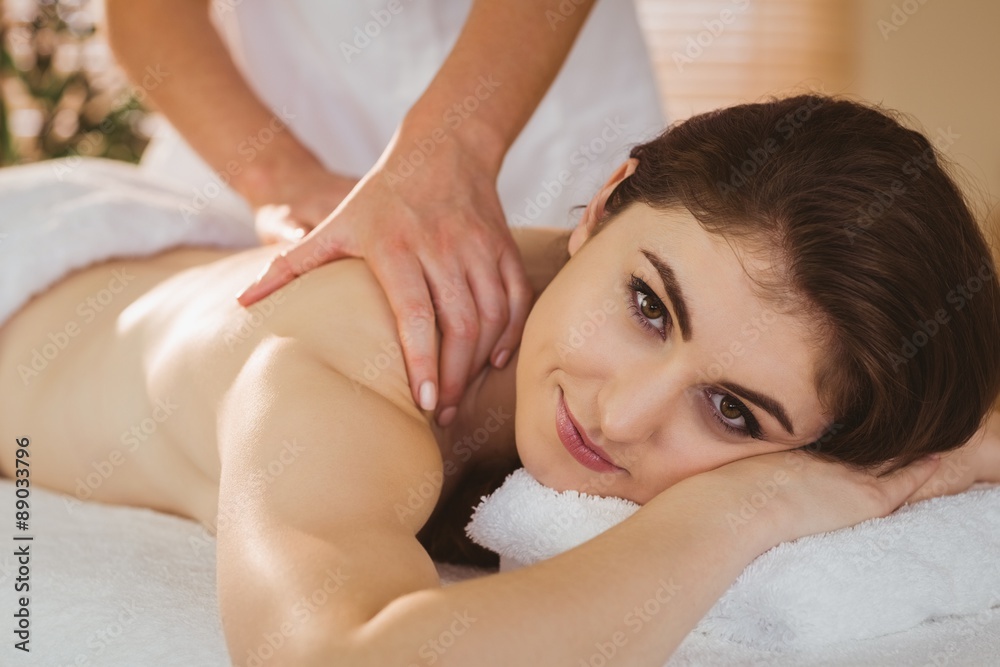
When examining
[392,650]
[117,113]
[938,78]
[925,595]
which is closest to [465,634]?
[392,650]

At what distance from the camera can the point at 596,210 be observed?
1221mm

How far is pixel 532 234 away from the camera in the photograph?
4.83 feet

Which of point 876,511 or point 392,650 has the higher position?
point 392,650

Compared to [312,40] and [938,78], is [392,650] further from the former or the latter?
[938,78]

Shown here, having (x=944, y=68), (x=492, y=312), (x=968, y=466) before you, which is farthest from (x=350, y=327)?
(x=944, y=68)

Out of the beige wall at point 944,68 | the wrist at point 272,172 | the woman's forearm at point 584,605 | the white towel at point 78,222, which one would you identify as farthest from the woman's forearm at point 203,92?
the beige wall at point 944,68

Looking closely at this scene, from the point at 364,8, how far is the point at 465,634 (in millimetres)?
1348

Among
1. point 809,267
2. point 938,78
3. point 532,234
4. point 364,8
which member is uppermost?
point 364,8

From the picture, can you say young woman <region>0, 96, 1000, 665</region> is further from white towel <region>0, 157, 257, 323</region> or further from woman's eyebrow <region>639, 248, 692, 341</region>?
white towel <region>0, 157, 257, 323</region>

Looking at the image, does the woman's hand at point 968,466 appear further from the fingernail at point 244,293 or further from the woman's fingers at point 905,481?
the fingernail at point 244,293

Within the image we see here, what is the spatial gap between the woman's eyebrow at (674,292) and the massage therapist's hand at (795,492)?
151mm

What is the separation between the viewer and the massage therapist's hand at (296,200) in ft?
4.75

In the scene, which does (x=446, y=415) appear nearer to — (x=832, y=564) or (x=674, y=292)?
(x=674, y=292)

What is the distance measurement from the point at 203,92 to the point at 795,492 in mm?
1182
